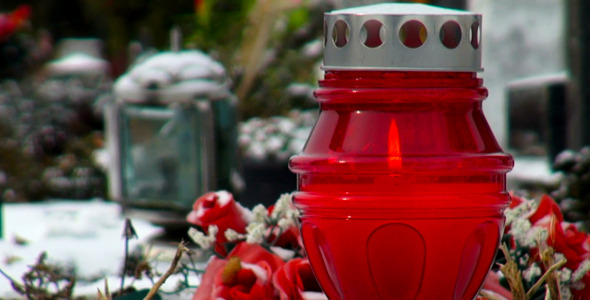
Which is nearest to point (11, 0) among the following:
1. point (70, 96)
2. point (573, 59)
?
point (70, 96)

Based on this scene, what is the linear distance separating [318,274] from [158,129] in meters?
2.82

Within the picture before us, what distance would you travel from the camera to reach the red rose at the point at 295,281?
111 cm

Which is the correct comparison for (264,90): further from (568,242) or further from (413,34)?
(413,34)

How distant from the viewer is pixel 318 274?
40.6 inches

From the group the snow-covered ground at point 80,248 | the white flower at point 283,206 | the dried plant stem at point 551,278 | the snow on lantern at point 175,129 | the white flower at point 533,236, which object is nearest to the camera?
the dried plant stem at point 551,278

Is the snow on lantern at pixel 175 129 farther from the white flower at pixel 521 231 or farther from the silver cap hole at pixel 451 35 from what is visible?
the silver cap hole at pixel 451 35

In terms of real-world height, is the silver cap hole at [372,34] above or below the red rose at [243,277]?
above

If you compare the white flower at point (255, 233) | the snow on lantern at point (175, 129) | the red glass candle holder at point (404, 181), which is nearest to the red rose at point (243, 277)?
the white flower at point (255, 233)

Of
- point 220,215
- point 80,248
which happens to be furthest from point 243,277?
point 80,248

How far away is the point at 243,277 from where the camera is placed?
113 centimetres

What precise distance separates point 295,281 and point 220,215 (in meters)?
0.21

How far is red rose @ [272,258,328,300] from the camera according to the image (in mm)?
1108

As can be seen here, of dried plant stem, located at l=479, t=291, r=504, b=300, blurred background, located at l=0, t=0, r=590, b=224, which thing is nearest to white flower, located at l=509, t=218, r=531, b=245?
dried plant stem, located at l=479, t=291, r=504, b=300

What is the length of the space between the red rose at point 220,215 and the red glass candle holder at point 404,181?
31cm
